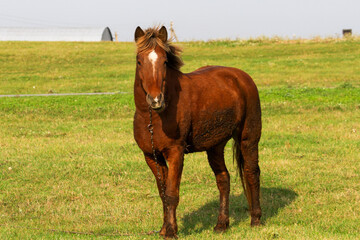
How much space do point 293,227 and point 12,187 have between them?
240 inches

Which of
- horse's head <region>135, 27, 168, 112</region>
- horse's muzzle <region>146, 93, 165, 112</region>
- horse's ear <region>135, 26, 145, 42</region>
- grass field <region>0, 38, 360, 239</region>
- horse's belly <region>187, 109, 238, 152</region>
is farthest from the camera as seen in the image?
grass field <region>0, 38, 360, 239</region>

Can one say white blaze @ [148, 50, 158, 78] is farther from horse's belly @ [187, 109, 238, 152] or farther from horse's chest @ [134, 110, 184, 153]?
horse's belly @ [187, 109, 238, 152]

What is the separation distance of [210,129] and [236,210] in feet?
7.95

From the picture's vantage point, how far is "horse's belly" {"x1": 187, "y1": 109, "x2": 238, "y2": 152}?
7336 millimetres

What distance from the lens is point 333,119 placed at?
1847cm

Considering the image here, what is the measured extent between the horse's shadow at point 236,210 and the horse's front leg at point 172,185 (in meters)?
0.93

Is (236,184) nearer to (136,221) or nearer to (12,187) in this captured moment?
(136,221)

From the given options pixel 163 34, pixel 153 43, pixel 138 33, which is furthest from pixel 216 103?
pixel 138 33

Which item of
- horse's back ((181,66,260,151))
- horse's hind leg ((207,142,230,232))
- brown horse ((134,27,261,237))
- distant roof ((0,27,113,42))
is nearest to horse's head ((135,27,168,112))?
brown horse ((134,27,261,237))

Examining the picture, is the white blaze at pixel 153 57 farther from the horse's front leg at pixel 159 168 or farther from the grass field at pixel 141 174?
the grass field at pixel 141 174

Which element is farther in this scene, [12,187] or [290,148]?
[290,148]

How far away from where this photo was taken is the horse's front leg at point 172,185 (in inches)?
269

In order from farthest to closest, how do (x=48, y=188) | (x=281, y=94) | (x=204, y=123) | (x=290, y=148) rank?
1. (x=281, y=94)
2. (x=290, y=148)
3. (x=48, y=188)
4. (x=204, y=123)

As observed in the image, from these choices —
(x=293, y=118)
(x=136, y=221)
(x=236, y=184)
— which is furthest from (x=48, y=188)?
(x=293, y=118)
